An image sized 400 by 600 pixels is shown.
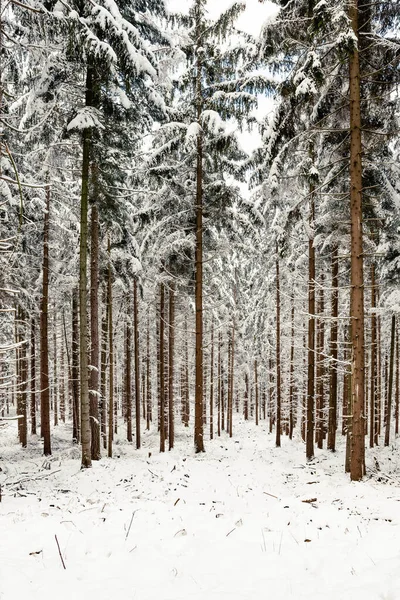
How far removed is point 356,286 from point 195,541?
609cm

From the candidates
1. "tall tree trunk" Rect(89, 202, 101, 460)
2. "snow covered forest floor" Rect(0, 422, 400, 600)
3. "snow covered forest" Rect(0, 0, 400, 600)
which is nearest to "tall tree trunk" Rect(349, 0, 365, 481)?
"snow covered forest" Rect(0, 0, 400, 600)

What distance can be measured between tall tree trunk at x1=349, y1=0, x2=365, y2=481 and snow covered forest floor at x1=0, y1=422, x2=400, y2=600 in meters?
0.97

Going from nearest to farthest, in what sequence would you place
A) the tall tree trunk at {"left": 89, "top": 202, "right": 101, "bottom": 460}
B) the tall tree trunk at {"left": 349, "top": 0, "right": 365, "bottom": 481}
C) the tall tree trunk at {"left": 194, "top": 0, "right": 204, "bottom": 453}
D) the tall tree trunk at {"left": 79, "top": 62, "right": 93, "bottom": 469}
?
the tall tree trunk at {"left": 349, "top": 0, "right": 365, "bottom": 481}
the tall tree trunk at {"left": 79, "top": 62, "right": 93, "bottom": 469}
the tall tree trunk at {"left": 89, "top": 202, "right": 101, "bottom": 460}
the tall tree trunk at {"left": 194, "top": 0, "right": 204, "bottom": 453}

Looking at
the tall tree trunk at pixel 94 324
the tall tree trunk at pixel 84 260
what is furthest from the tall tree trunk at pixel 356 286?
the tall tree trunk at pixel 94 324

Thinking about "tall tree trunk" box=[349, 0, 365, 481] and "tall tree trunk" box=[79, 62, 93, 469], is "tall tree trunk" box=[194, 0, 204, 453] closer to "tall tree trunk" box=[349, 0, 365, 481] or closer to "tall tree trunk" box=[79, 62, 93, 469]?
"tall tree trunk" box=[79, 62, 93, 469]

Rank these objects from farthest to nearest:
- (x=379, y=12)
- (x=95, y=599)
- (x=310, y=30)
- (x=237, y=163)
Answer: (x=237, y=163) < (x=379, y=12) < (x=310, y=30) < (x=95, y=599)

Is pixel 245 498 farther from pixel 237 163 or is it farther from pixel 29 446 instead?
pixel 29 446

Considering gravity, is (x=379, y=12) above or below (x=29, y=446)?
above

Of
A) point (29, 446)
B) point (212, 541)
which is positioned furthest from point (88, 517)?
point (29, 446)

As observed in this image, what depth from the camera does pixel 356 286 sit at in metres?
8.43

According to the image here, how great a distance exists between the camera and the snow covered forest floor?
4168 mm

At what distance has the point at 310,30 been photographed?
7840 millimetres

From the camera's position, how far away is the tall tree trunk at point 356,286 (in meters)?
8.32

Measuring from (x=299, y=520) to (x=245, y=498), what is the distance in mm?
2810
